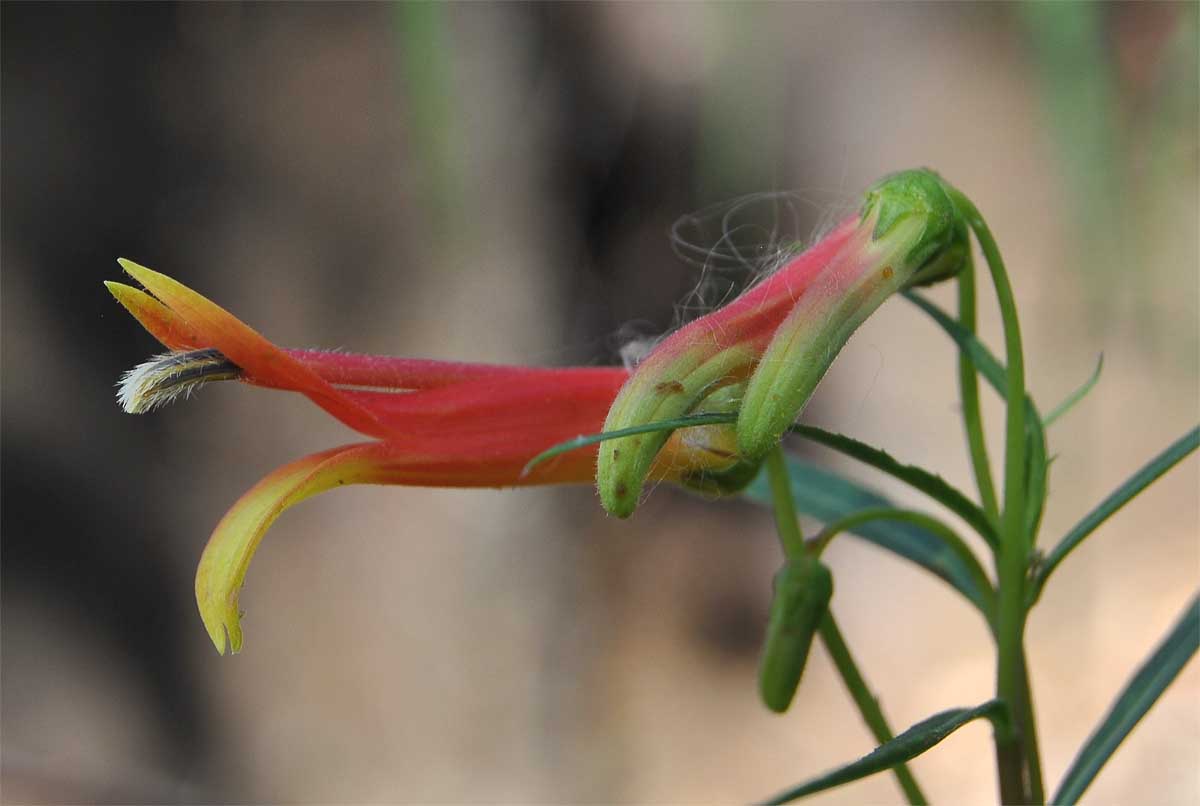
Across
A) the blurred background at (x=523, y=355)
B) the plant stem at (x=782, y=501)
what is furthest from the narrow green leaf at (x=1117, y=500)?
the blurred background at (x=523, y=355)

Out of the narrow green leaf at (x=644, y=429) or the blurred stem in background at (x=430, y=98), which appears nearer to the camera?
the narrow green leaf at (x=644, y=429)

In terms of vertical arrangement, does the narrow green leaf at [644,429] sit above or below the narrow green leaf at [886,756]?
above

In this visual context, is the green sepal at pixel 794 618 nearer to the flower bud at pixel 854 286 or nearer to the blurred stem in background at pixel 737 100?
the flower bud at pixel 854 286

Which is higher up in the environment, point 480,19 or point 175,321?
point 480,19

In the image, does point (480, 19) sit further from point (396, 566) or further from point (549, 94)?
point (396, 566)

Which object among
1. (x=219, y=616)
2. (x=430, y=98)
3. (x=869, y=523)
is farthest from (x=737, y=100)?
(x=219, y=616)

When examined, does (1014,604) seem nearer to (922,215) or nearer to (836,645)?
(836,645)

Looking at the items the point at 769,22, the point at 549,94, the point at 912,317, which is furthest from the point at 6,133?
the point at 912,317
